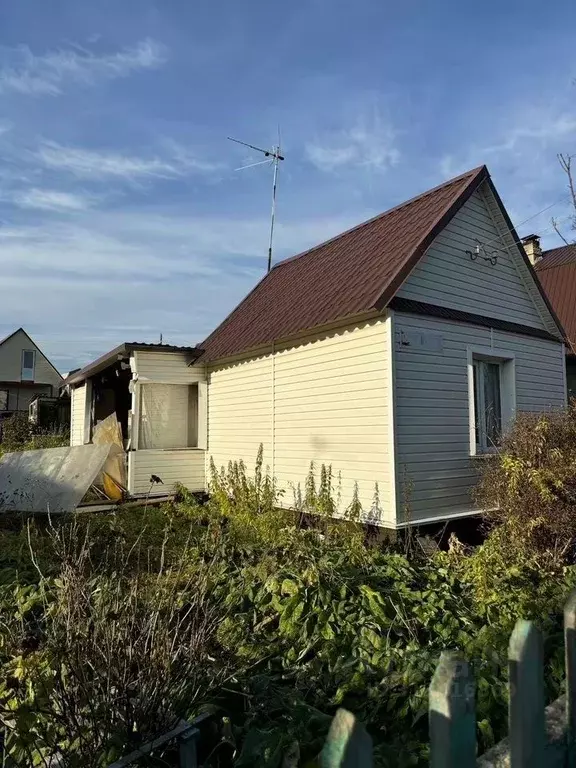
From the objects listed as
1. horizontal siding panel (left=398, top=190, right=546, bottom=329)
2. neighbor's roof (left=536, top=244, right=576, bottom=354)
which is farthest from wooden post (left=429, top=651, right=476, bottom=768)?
neighbor's roof (left=536, top=244, right=576, bottom=354)

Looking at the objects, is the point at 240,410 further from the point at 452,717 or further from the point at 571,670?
the point at 452,717

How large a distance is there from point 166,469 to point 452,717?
10090 mm

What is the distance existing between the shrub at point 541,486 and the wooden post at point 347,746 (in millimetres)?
5206

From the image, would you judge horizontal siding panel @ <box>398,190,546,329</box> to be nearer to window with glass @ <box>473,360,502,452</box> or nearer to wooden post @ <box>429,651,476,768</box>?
window with glass @ <box>473,360,502,452</box>

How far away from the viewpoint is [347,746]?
1003mm

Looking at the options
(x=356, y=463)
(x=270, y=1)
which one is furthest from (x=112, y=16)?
(x=356, y=463)

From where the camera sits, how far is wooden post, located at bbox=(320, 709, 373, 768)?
1002 millimetres

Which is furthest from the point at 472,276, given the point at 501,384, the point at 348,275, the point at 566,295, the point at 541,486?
the point at 566,295

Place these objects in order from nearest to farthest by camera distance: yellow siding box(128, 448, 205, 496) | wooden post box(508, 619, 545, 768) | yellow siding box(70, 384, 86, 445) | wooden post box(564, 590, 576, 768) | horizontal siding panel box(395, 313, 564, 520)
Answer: wooden post box(508, 619, 545, 768) → wooden post box(564, 590, 576, 768) → horizontal siding panel box(395, 313, 564, 520) → yellow siding box(128, 448, 205, 496) → yellow siding box(70, 384, 86, 445)

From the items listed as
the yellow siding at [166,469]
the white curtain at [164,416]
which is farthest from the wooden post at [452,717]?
the white curtain at [164,416]

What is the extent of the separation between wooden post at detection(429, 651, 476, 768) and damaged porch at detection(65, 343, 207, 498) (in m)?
9.30

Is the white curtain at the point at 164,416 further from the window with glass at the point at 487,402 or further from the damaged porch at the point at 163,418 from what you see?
the window with glass at the point at 487,402

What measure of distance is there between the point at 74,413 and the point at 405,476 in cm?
1187

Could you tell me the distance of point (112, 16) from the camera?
636cm
